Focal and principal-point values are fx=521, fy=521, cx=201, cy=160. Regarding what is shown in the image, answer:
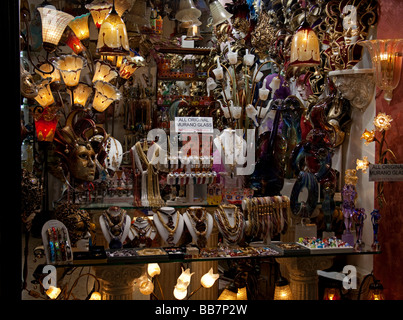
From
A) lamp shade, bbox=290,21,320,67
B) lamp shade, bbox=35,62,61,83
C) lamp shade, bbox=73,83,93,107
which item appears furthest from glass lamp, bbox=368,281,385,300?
lamp shade, bbox=35,62,61,83

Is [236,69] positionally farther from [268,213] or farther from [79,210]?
[79,210]

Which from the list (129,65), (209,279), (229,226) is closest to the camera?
(229,226)

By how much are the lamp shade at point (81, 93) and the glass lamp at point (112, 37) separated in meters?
0.41

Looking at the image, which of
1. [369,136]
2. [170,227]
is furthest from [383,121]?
[170,227]

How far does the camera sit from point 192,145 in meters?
3.35

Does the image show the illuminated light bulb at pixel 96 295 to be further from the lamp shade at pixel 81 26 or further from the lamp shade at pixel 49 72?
the lamp shade at pixel 81 26

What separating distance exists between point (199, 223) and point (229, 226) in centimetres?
18

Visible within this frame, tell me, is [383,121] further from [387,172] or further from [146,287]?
[146,287]

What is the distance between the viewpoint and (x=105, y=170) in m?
3.28

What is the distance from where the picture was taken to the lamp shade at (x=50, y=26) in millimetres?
2730

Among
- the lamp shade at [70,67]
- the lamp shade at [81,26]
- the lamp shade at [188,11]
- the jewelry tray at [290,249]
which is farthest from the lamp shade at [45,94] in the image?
the jewelry tray at [290,249]

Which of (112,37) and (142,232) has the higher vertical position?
(112,37)

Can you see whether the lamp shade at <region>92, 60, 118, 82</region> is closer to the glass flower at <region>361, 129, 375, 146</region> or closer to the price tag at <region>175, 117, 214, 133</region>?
the price tag at <region>175, 117, 214, 133</region>

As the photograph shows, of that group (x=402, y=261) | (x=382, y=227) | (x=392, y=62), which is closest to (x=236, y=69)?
(x=392, y=62)
